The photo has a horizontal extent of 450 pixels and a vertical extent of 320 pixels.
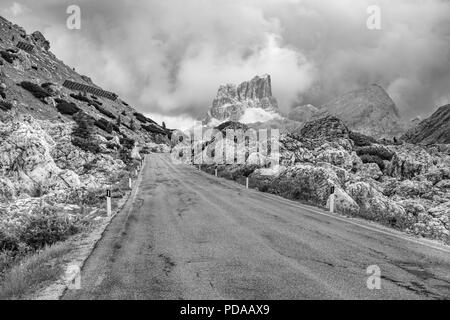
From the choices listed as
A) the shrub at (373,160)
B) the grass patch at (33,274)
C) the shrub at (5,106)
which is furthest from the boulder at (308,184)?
the shrub at (5,106)

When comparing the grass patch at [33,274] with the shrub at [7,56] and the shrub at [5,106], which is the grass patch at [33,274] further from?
the shrub at [7,56]

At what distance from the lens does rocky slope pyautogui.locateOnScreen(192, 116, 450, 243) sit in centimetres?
1585

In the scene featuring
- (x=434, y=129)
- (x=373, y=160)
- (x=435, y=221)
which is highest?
(x=434, y=129)

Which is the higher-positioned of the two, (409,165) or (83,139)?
(83,139)

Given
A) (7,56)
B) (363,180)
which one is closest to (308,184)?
(363,180)

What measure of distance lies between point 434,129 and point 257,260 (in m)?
187

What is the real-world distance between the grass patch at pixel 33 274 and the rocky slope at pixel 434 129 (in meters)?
160

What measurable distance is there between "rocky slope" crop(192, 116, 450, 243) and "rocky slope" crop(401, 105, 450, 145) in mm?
126693

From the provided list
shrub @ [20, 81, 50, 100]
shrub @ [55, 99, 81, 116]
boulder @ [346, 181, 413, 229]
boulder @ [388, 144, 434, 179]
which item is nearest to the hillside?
shrub @ [20, 81, 50, 100]

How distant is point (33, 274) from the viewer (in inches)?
253

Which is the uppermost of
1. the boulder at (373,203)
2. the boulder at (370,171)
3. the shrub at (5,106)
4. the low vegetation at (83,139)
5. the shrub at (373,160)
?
the shrub at (5,106)

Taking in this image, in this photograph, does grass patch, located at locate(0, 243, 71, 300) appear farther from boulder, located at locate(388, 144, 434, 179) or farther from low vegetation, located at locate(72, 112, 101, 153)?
low vegetation, located at locate(72, 112, 101, 153)

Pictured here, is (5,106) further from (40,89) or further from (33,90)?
(40,89)

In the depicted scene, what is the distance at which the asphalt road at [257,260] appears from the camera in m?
5.57
